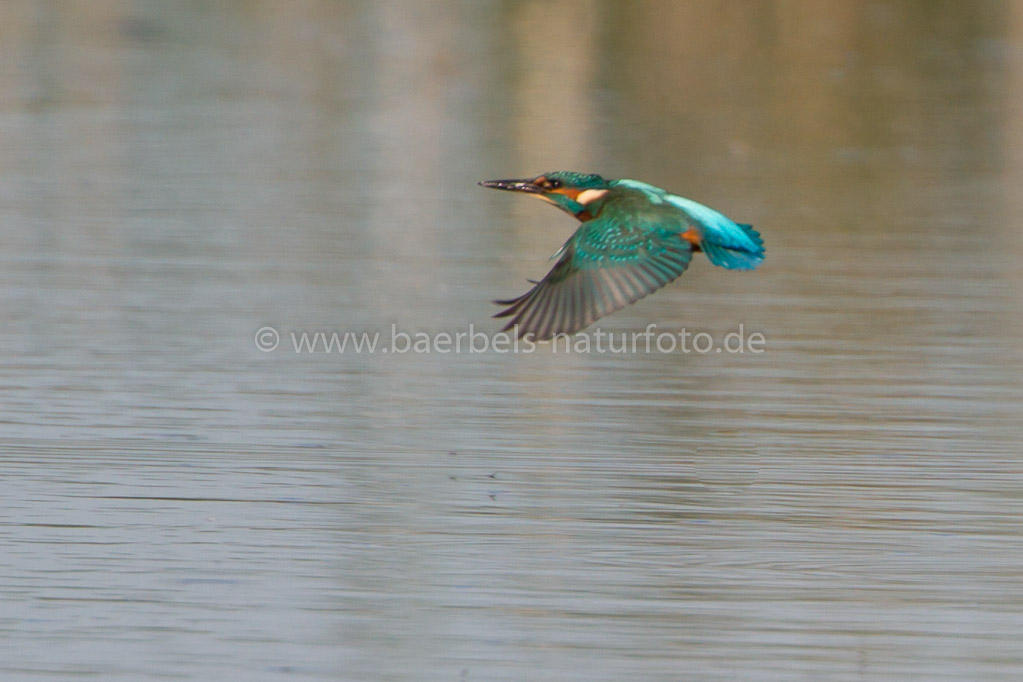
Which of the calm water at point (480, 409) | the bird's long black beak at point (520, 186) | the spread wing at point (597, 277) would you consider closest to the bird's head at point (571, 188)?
the bird's long black beak at point (520, 186)

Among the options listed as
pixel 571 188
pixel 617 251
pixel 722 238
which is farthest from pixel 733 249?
pixel 571 188

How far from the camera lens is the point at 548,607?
4.09m

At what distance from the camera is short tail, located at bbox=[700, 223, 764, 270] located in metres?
4.51

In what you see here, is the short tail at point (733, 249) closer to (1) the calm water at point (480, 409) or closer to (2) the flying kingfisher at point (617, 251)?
(2) the flying kingfisher at point (617, 251)

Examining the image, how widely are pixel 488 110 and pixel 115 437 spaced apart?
7.40 metres

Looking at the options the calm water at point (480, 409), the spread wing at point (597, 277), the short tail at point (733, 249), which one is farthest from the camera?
the short tail at point (733, 249)

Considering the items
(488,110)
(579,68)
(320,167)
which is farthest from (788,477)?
(579,68)

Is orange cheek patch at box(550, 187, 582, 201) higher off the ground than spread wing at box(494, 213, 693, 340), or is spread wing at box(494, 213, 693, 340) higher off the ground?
orange cheek patch at box(550, 187, 582, 201)

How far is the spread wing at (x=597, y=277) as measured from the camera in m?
4.31

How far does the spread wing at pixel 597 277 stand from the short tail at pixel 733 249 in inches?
3.7

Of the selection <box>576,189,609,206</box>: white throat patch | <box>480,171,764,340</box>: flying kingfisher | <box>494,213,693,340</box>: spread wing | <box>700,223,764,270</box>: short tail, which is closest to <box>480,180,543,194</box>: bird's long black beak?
<box>480,171,764,340</box>: flying kingfisher

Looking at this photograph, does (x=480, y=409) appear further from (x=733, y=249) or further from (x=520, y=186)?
(x=733, y=249)

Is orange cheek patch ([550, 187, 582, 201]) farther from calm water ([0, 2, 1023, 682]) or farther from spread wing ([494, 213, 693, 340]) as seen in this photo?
calm water ([0, 2, 1023, 682])

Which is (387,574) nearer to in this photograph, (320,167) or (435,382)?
(435,382)
